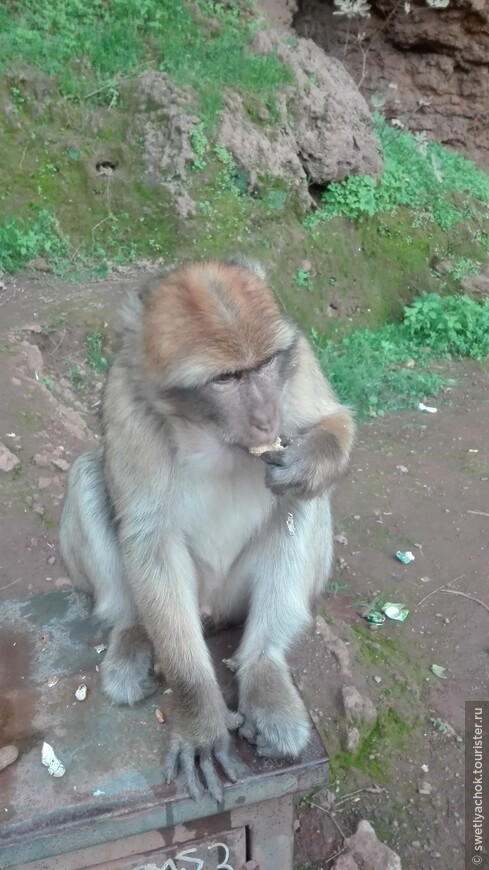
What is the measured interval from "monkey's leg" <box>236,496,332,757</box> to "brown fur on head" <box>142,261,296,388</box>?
2.33 ft

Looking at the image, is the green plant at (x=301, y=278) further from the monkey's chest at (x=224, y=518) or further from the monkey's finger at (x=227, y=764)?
the monkey's finger at (x=227, y=764)

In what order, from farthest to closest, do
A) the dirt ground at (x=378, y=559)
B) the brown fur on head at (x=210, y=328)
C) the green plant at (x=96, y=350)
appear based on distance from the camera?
1. the green plant at (x=96, y=350)
2. the dirt ground at (x=378, y=559)
3. the brown fur on head at (x=210, y=328)

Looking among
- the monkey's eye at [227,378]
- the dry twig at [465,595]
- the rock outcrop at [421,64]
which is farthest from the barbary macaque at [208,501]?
the rock outcrop at [421,64]

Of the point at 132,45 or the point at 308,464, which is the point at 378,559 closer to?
the point at 308,464

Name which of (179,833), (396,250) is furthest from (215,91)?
(179,833)

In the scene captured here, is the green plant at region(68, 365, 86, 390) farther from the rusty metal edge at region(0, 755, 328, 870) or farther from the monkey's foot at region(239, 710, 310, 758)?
the rusty metal edge at region(0, 755, 328, 870)

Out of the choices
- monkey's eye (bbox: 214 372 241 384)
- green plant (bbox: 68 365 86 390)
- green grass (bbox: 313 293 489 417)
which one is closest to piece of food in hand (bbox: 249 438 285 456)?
monkey's eye (bbox: 214 372 241 384)

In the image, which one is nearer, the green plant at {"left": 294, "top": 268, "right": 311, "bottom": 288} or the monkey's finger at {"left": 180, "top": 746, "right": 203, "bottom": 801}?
the monkey's finger at {"left": 180, "top": 746, "right": 203, "bottom": 801}

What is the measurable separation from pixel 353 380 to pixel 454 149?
5.24m

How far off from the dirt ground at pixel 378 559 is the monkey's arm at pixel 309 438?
51.7 inches

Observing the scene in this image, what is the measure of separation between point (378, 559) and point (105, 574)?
2114mm

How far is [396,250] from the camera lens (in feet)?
24.1

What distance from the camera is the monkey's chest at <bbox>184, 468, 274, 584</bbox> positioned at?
2.33 metres

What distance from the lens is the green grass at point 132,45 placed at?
267 inches
